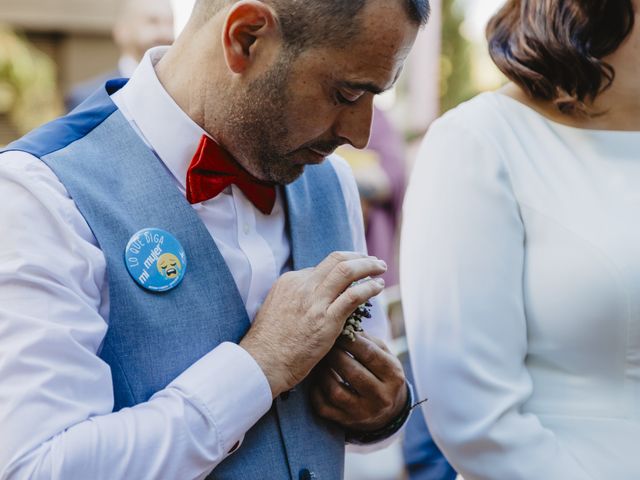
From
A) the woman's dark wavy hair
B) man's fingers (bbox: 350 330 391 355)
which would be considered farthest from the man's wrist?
the woman's dark wavy hair

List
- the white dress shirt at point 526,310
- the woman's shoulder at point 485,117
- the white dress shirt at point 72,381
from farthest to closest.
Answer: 1. the woman's shoulder at point 485,117
2. the white dress shirt at point 526,310
3. the white dress shirt at point 72,381

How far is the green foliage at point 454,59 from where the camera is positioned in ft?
35.9

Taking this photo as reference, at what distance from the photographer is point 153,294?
1.41 meters

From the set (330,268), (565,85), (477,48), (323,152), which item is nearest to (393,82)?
(323,152)

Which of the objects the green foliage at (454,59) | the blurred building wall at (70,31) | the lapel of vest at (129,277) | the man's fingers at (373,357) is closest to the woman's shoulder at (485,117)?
the man's fingers at (373,357)

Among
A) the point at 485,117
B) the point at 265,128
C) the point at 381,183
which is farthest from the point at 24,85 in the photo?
the point at 265,128

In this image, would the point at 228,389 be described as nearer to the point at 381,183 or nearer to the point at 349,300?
the point at 349,300

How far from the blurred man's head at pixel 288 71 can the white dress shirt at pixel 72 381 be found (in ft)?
1.07

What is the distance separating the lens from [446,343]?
1.76 metres

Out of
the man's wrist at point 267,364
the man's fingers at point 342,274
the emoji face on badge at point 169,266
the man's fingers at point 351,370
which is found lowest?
the man's fingers at point 351,370

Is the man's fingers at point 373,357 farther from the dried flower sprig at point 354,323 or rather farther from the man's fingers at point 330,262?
the man's fingers at point 330,262

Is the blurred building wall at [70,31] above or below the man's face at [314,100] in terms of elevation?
below

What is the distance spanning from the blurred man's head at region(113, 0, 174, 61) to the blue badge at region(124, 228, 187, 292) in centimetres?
305

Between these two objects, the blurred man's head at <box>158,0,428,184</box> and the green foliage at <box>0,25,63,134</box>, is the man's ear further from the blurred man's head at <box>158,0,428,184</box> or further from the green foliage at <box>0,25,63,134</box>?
the green foliage at <box>0,25,63,134</box>
